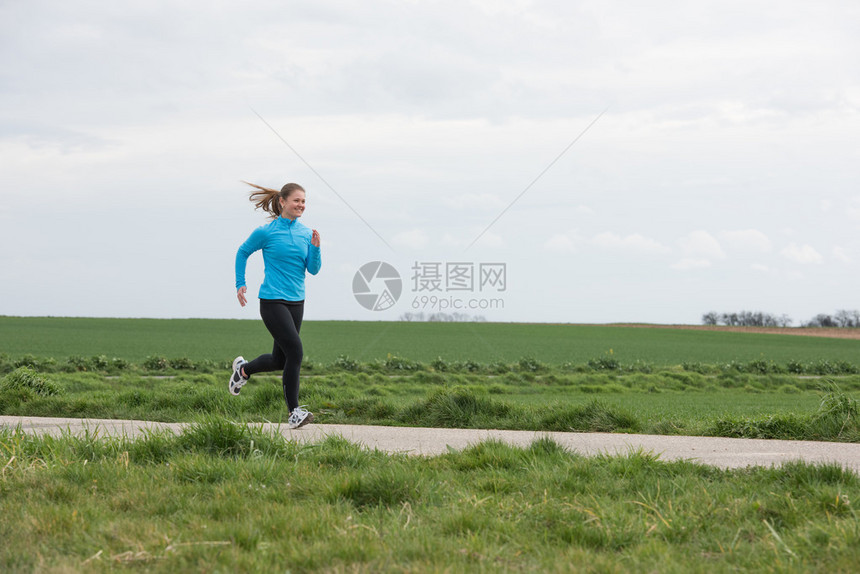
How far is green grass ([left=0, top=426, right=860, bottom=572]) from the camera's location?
339 cm

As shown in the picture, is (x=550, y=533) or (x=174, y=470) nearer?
(x=550, y=533)

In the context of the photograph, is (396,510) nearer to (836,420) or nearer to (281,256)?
(281,256)

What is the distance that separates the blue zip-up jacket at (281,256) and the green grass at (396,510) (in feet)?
6.96

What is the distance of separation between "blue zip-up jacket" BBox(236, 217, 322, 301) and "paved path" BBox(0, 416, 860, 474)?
4.70 feet

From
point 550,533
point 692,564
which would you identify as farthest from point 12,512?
point 692,564

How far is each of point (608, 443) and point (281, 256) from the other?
371 cm

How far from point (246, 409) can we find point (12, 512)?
14.9 feet

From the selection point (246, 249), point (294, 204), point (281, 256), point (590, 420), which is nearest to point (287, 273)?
point (281, 256)

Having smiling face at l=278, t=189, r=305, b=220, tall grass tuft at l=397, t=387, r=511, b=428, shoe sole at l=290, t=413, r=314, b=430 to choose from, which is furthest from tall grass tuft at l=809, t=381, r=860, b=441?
smiling face at l=278, t=189, r=305, b=220

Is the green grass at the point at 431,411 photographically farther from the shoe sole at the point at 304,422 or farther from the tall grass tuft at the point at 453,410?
the shoe sole at the point at 304,422

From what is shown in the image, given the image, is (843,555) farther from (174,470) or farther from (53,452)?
(53,452)

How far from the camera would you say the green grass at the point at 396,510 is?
3393mm

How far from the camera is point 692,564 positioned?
3326 mm

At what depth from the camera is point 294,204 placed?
761 centimetres
